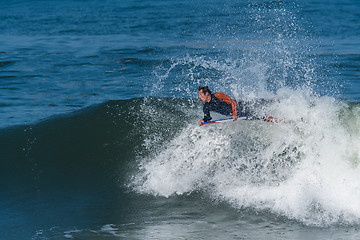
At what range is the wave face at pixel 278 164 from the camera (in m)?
7.41

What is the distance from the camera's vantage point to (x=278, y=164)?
343 inches

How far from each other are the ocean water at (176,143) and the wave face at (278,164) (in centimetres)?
3

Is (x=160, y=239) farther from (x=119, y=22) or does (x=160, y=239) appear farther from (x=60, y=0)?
(x=60, y=0)

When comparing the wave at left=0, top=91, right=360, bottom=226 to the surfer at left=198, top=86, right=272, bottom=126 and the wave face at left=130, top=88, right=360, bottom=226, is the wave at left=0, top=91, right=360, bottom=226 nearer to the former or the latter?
the wave face at left=130, top=88, right=360, bottom=226

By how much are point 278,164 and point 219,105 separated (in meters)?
1.58

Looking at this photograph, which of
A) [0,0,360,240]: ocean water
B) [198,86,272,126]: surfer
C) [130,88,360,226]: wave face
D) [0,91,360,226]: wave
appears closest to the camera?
[0,0,360,240]: ocean water

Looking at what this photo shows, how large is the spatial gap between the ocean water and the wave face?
0.03m

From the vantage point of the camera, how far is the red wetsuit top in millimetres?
8609

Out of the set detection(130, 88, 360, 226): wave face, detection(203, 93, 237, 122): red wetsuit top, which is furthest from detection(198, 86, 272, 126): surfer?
detection(130, 88, 360, 226): wave face

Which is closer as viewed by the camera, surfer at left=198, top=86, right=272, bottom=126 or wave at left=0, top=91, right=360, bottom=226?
wave at left=0, top=91, right=360, bottom=226

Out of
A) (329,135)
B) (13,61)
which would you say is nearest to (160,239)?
(329,135)

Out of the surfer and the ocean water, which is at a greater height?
the surfer

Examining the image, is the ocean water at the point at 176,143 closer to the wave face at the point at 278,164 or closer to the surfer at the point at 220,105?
the wave face at the point at 278,164

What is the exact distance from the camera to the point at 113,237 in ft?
Result: 22.3
